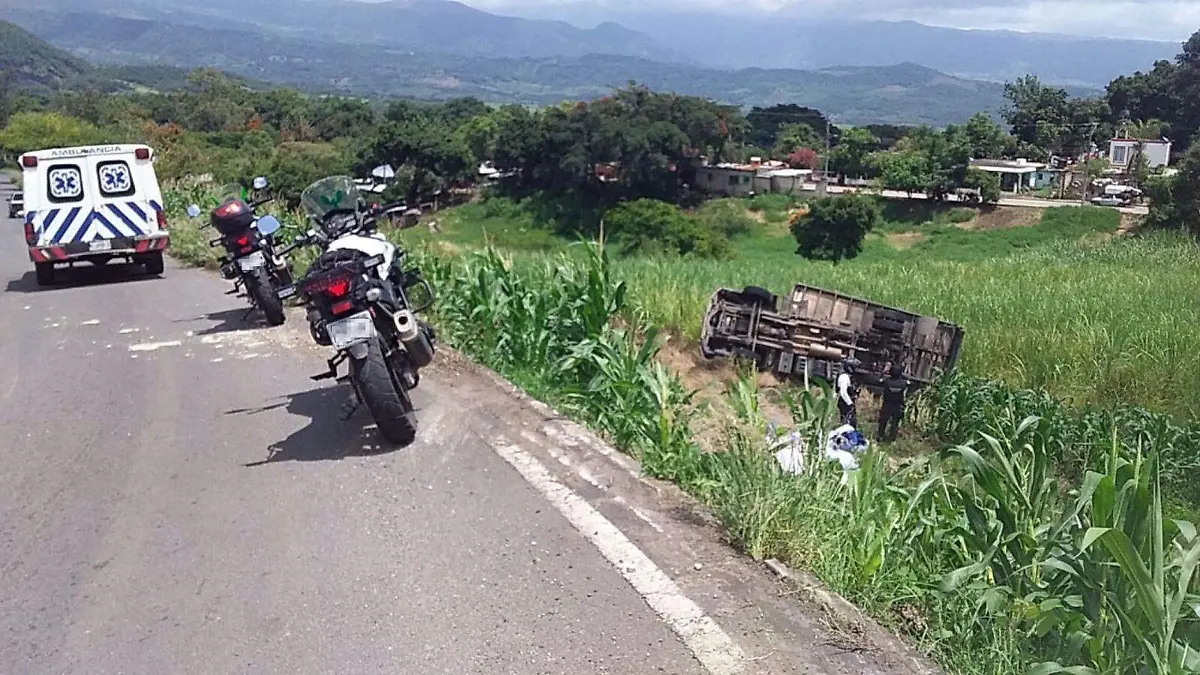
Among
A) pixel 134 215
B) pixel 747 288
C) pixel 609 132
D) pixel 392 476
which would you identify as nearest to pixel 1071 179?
pixel 609 132

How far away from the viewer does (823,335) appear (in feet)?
47.5

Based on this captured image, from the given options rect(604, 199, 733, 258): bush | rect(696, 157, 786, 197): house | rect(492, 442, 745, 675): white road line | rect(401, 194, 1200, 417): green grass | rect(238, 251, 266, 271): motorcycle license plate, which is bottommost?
rect(604, 199, 733, 258): bush

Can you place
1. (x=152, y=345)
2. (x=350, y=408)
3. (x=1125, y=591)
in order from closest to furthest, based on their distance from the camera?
(x=1125, y=591) < (x=350, y=408) < (x=152, y=345)

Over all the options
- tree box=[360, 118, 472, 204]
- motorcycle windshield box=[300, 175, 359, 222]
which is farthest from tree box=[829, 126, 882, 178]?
motorcycle windshield box=[300, 175, 359, 222]

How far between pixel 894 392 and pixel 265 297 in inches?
284

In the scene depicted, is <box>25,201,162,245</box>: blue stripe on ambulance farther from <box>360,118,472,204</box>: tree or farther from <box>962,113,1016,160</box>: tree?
Answer: <box>962,113,1016,160</box>: tree

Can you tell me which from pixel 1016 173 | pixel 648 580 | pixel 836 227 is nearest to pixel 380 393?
pixel 648 580

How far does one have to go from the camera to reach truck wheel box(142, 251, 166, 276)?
650 inches

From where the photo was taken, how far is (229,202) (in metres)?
11.0

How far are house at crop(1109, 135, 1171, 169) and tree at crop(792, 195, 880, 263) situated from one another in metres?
21.6

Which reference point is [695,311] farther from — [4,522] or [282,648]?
[282,648]

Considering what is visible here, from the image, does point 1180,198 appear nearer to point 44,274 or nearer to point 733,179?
point 733,179

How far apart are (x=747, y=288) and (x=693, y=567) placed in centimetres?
1130

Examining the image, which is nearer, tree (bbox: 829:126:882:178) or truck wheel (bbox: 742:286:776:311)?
truck wheel (bbox: 742:286:776:311)
